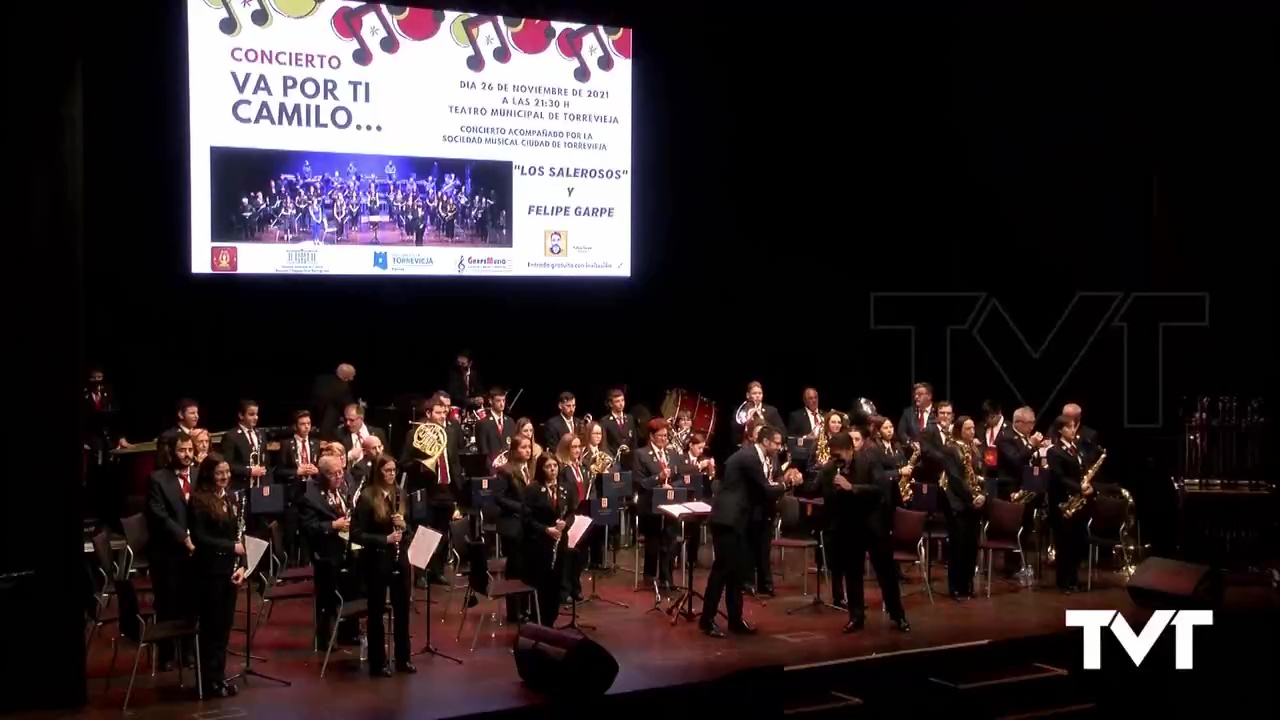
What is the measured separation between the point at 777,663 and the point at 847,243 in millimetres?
7768

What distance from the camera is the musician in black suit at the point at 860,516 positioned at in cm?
1103

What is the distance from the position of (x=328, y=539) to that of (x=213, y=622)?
1.27 metres

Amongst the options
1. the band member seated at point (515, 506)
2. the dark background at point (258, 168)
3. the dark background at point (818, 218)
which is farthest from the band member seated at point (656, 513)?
the dark background at point (258, 168)

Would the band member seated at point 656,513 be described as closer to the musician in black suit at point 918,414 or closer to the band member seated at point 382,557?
the musician in black suit at point 918,414

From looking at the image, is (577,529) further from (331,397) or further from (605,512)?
(331,397)

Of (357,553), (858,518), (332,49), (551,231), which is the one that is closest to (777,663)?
(858,518)

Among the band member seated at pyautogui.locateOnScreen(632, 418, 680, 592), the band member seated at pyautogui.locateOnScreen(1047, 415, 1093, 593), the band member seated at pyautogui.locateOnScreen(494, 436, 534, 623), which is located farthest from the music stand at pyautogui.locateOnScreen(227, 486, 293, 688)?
the band member seated at pyautogui.locateOnScreen(1047, 415, 1093, 593)

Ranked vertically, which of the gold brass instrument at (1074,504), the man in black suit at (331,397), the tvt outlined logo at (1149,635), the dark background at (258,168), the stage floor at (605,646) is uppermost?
the dark background at (258,168)

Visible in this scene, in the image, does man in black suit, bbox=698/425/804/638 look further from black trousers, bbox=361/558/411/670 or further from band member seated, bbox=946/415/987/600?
black trousers, bbox=361/558/411/670

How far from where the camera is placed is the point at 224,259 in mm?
13305

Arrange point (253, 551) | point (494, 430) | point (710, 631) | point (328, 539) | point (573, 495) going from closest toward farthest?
point (253, 551)
point (328, 539)
point (710, 631)
point (573, 495)
point (494, 430)

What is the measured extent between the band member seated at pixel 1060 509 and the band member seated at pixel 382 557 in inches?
238

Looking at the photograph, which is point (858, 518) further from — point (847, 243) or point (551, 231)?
point (847, 243)

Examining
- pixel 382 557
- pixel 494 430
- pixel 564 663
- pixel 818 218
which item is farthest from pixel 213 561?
pixel 818 218
